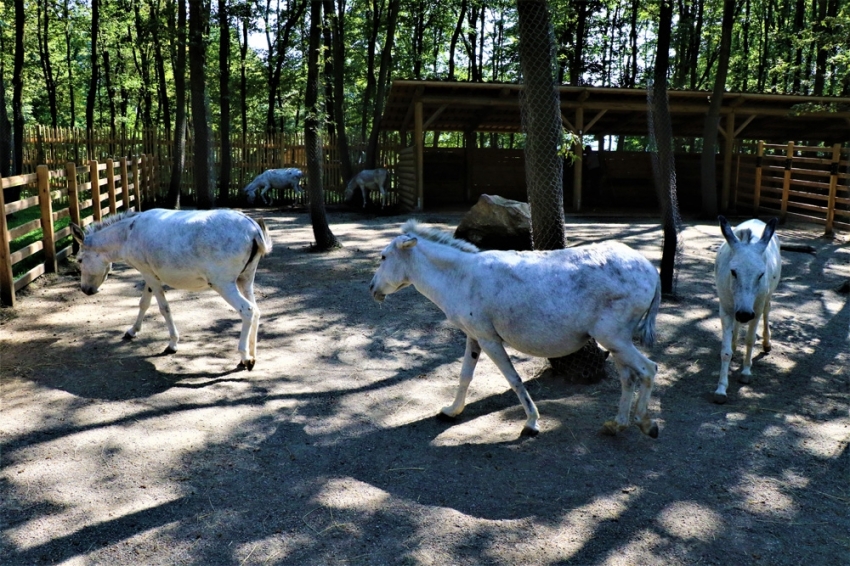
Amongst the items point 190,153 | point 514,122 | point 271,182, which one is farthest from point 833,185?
point 190,153

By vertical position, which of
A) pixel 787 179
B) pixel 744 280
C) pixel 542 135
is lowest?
pixel 744 280

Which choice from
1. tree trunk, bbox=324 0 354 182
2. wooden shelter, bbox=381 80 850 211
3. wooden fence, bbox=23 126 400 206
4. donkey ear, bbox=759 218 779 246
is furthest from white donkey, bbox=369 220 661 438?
wooden fence, bbox=23 126 400 206

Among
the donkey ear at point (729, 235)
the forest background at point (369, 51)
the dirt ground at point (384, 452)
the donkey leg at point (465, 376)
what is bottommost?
the dirt ground at point (384, 452)

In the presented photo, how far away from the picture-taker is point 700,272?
33.7ft

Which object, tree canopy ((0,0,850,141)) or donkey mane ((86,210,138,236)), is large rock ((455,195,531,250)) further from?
tree canopy ((0,0,850,141))

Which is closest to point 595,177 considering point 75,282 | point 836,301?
point 836,301

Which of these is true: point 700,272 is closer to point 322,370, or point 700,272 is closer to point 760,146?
point 322,370

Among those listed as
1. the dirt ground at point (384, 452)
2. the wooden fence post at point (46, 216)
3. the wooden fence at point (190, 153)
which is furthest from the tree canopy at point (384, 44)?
the dirt ground at point (384, 452)

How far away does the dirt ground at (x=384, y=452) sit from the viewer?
343 cm

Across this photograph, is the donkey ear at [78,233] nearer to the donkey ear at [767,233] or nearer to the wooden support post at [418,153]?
the donkey ear at [767,233]

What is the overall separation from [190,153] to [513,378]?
19.4 meters

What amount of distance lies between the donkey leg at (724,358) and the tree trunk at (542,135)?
158cm

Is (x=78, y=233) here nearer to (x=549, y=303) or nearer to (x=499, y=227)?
(x=549, y=303)

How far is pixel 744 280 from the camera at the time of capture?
552 centimetres
